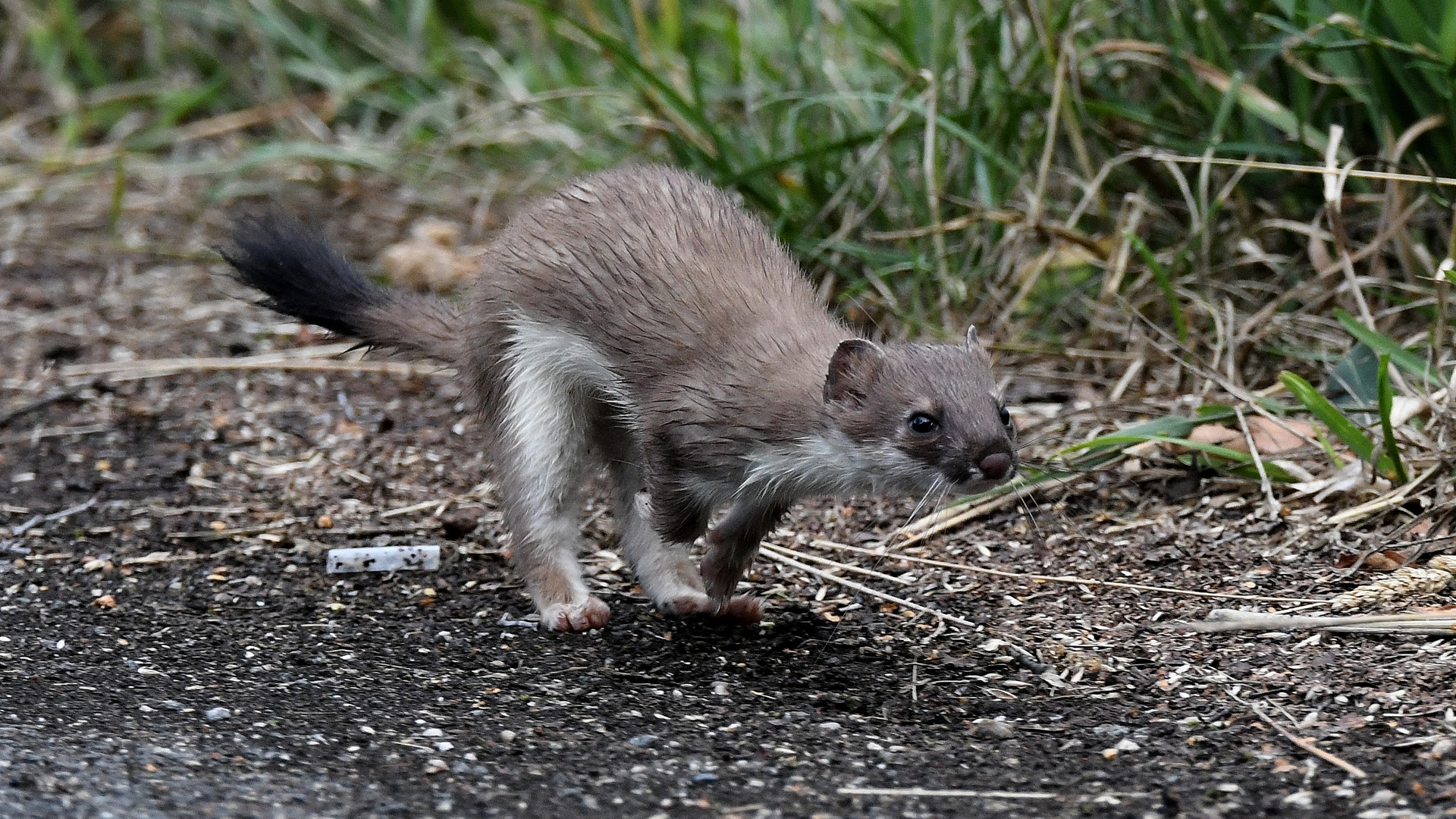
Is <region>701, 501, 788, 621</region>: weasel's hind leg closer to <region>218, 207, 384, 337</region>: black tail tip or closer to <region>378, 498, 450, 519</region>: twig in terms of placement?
<region>218, 207, 384, 337</region>: black tail tip

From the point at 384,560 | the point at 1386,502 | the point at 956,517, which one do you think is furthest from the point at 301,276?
the point at 1386,502

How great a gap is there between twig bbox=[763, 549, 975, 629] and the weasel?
328 mm

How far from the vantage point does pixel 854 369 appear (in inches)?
140

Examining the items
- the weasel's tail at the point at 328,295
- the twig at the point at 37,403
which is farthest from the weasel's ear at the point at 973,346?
the twig at the point at 37,403

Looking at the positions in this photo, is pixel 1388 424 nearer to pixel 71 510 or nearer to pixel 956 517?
pixel 956 517

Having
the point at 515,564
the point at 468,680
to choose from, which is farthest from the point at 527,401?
the point at 468,680

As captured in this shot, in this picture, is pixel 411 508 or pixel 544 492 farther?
pixel 411 508

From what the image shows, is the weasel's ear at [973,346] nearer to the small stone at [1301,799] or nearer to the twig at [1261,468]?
the twig at [1261,468]

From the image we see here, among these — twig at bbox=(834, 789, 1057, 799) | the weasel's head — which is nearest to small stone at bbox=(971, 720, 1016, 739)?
twig at bbox=(834, 789, 1057, 799)

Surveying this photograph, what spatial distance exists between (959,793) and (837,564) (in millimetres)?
1504

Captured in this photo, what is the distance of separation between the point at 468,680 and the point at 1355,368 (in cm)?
269

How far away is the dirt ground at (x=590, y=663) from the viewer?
9.89 ft

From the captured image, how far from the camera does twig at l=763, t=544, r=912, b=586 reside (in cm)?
436

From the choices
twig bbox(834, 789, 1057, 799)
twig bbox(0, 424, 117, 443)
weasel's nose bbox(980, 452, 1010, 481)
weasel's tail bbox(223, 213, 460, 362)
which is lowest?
twig bbox(0, 424, 117, 443)
